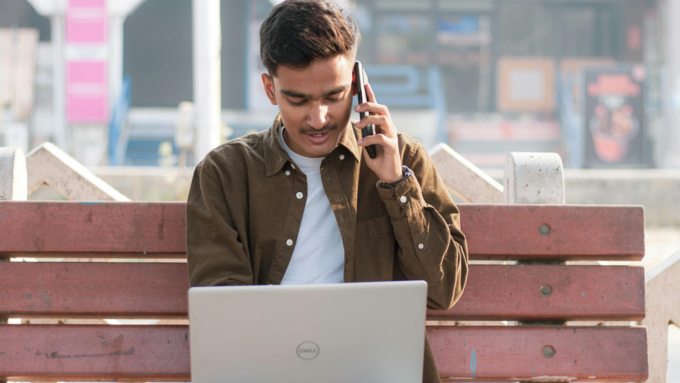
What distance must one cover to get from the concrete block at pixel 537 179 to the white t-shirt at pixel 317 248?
679 mm

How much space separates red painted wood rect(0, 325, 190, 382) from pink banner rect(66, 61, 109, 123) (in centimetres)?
1534

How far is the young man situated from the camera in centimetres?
178

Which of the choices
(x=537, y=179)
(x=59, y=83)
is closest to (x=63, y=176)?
(x=537, y=179)

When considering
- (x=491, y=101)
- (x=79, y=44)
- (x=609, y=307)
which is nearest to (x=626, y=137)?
(x=491, y=101)

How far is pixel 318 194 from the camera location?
1989 millimetres

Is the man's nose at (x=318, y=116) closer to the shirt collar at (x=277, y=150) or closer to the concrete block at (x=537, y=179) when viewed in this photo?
the shirt collar at (x=277, y=150)

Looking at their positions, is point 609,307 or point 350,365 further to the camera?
point 609,307

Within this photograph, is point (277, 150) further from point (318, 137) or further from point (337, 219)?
point (337, 219)

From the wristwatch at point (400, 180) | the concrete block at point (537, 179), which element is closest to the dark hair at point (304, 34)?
the wristwatch at point (400, 180)

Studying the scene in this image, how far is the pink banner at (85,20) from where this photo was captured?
1609 centimetres

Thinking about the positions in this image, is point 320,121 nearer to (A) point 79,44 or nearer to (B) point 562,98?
(A) point 79,44

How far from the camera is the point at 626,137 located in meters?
16.2

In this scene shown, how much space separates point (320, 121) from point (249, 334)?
72 cm

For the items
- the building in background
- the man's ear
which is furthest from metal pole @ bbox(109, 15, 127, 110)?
the man's ear
